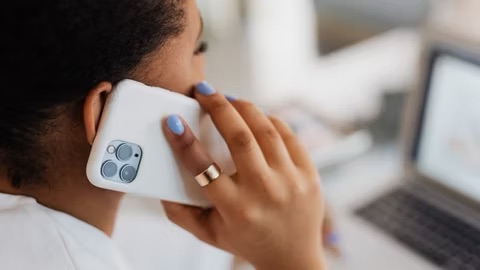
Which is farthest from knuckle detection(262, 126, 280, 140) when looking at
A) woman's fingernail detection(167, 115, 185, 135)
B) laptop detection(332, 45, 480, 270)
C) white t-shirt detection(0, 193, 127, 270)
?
laptop detection(332, 45, 480, 270)

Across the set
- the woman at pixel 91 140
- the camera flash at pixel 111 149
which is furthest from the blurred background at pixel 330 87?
the camera flash at pixel 111 149

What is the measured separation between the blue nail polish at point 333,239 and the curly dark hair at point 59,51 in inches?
20.2

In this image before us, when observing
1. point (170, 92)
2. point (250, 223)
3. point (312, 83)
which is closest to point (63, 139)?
point (170, 92)

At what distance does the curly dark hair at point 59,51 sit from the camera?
1.66 ft

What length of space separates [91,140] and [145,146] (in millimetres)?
69

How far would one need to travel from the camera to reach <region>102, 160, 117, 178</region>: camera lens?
2.08 ft

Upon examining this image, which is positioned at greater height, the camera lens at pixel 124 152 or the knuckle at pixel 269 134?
the camera lens at pixel 124 152

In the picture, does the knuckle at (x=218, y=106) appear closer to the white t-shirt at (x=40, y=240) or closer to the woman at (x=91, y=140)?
the woman at (x=91, y=140)

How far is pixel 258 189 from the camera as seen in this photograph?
69 centimetres

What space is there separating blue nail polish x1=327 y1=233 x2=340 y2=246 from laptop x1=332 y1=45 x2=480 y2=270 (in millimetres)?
18

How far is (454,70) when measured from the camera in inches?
37.8

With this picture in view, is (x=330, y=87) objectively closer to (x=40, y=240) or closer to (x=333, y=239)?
(x=333, y=239)

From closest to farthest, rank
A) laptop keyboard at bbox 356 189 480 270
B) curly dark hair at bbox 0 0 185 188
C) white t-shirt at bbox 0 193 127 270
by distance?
1. curly dark hair at bbox 0 0 185 188
2. white t-shirt at bbox 0 193 127 270
3. laptop keyboard at bbox 356 189 480 270

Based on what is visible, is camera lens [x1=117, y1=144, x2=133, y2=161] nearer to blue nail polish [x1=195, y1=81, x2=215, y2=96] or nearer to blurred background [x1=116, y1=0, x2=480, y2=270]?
blue nail polish [x1=195, y1=81, x2=215, y2=96]
